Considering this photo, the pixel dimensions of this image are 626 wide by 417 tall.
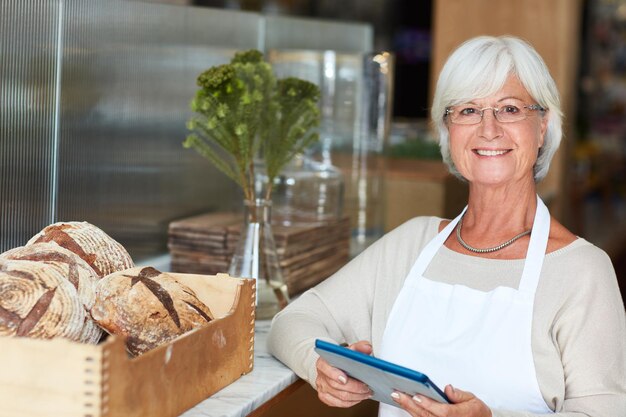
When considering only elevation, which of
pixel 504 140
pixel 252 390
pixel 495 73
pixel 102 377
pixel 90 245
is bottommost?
pixel 252 390

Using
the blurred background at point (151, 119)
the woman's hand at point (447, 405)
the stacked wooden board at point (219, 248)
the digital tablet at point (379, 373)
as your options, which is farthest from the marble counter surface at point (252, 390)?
the blurred background at point (151, 119)

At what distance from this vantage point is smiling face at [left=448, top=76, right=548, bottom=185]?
1.84 meters

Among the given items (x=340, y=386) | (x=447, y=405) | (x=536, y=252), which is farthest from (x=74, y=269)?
(x=536, y=252)

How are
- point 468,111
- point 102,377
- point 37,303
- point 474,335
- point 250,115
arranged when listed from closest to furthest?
1. point 102,377
2. point 37,303
3. point 474,335
4. point 468,111
5. point 250,115

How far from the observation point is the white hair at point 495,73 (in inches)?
72.1

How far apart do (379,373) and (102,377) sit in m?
0.43

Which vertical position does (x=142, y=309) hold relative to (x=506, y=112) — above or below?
below

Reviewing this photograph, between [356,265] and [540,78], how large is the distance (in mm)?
516

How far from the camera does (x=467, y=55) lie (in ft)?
6.09

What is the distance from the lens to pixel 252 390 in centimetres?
164

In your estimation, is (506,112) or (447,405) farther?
(506,112)

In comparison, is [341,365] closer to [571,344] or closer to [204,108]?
[571,344]

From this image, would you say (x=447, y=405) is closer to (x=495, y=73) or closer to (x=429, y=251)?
(x=429, y=251)

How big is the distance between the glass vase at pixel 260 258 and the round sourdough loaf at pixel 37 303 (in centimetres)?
75
